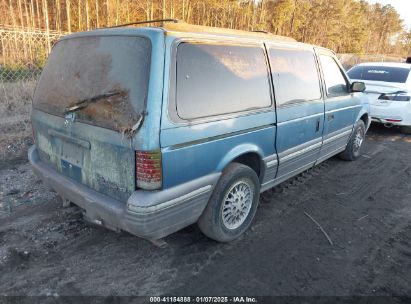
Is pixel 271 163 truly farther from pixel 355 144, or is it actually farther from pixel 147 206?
pixel 355 144

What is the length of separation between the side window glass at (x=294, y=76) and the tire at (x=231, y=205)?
36.6 inches

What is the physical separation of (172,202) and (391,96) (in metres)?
6.57

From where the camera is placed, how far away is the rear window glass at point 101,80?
2289mm

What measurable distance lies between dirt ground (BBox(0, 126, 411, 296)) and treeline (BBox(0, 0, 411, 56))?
12851 millimetres

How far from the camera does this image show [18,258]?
9.20ft

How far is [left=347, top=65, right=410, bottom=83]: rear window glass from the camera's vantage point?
7.54m

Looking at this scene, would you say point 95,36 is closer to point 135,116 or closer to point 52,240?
point 135,116

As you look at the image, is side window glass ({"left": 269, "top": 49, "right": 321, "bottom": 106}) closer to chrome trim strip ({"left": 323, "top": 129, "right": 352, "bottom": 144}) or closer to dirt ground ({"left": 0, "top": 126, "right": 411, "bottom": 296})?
chrome trim strip ({"left": 323, "top": 129, "right": 352, "bottom": 144})

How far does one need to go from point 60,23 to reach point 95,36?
58.9 feet

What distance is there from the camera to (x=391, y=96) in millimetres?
7039

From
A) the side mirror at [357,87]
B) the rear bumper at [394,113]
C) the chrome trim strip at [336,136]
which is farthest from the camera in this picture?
the rear bumper at [394,113]

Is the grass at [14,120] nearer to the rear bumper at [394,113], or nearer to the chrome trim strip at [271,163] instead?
the chrome trim strip at [271,163]

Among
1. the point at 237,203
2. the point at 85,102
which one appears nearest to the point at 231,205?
the point at 237,203

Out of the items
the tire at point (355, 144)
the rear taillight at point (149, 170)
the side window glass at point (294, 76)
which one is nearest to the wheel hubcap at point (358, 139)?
the tire at point (355, 144)
